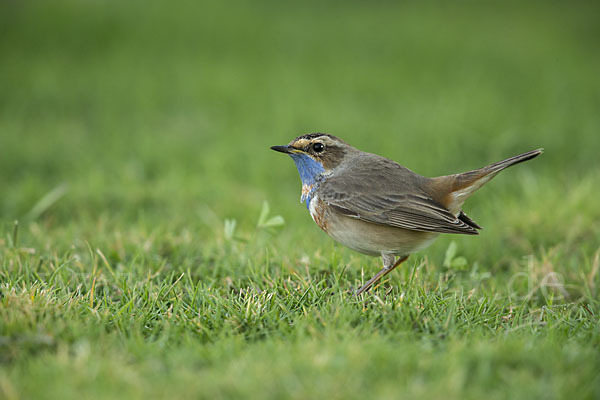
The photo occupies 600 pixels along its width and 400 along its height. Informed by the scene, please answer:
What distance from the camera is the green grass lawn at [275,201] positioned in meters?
3.27

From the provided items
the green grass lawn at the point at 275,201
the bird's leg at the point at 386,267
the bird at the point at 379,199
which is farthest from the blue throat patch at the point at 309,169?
the bird's leg at the point at 386,267

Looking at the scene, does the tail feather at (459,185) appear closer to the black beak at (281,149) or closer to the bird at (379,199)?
the bird at (379,199)

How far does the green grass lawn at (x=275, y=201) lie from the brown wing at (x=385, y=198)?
45 cm

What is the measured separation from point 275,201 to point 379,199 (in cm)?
268

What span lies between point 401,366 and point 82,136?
7.10 metres

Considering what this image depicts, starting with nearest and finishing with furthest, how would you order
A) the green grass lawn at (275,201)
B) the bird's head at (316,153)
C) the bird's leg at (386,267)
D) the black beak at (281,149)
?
the green grass lawn at (275,201) < the bird's leg at (386,267) < the black beak at (281,149) < the bird's head at (316,153)

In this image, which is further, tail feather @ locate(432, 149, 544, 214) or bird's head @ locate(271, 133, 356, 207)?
bird's head @ locate(271, 133, 356, 207)

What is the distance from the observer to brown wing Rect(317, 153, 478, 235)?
4605 millimetres

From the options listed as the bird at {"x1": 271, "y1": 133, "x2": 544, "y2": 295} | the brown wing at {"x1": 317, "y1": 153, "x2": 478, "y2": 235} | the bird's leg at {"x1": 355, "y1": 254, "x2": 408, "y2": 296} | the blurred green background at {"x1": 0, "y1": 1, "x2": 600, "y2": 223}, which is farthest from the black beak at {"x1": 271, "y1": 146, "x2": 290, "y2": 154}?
the blurred green background at {"x1": 0, "y1": 1, "x2": 600, "y2": 223}

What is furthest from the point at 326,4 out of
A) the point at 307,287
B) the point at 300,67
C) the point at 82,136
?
the point at 307,287

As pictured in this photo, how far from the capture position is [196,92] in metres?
10.6

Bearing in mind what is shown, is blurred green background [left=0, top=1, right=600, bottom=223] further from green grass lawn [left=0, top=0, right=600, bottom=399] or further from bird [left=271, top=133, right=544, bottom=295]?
bird [left=271, top=133, right=544, bottom=295]

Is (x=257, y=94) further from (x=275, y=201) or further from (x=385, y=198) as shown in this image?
(x=385, y=198)

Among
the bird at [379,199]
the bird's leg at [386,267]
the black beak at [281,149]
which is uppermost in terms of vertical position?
the black beak at [281,149]
